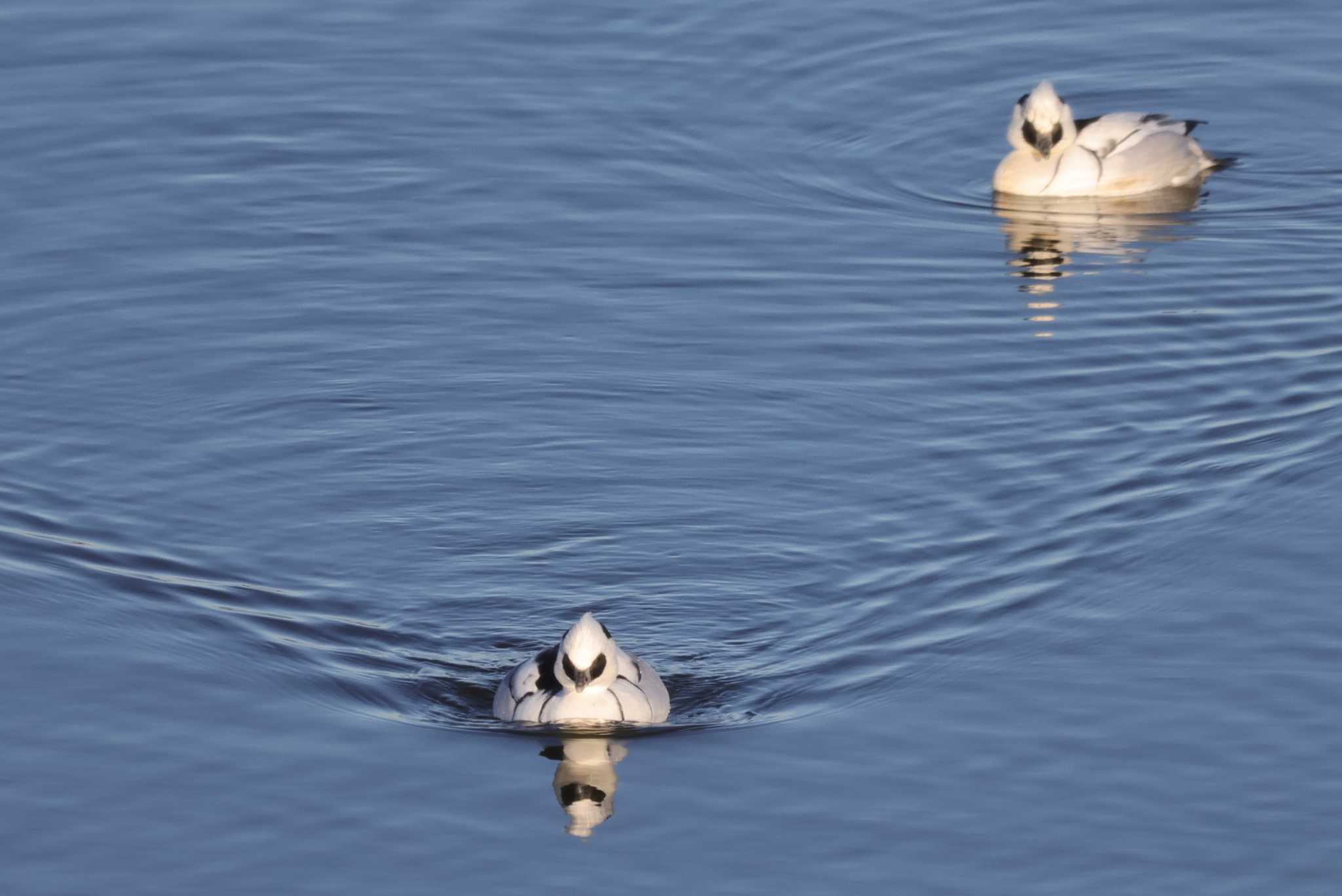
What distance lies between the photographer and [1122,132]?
26891 mm

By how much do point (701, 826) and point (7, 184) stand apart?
13479mm

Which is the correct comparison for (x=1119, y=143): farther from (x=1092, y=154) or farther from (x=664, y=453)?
(x=664, y=453)

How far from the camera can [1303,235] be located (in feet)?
81.3

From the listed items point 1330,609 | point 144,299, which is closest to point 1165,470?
point 1330,609

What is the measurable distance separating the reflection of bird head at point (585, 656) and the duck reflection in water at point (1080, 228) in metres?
9.14

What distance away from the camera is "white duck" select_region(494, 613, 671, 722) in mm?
15477

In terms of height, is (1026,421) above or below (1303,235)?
below

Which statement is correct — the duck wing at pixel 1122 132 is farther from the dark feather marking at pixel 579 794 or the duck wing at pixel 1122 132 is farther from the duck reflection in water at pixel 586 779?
the dark feather marking at pixel 579 794

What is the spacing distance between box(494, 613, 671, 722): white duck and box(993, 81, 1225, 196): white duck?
11.6m

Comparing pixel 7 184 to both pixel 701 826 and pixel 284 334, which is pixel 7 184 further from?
pixel 701 826

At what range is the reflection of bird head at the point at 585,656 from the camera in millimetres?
15430

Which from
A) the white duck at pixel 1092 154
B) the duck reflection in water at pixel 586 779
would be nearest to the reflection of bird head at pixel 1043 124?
the white duck at pixel 1092 154

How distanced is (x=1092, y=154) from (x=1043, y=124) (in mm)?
999

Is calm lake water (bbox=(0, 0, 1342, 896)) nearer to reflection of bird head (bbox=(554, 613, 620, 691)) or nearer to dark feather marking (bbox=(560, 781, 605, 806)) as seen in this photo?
dark feather marking (bbox=(560, 781, 605, 806))
